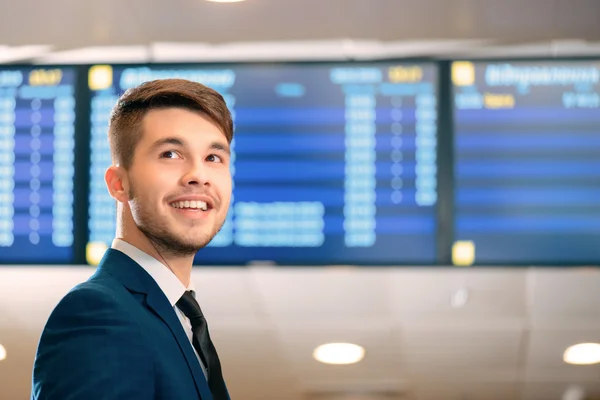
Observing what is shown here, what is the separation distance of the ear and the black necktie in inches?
5.3

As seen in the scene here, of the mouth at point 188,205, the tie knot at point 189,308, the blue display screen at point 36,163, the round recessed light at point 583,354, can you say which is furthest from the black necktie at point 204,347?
the round recessed light at point 583,354

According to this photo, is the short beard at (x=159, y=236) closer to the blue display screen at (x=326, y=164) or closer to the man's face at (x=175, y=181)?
the man's face at (x=175, y=181)

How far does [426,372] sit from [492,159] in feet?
1.94

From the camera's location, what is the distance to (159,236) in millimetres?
1008

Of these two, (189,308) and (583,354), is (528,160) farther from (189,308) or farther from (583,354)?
(189,308)

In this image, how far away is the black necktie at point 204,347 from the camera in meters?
1.02

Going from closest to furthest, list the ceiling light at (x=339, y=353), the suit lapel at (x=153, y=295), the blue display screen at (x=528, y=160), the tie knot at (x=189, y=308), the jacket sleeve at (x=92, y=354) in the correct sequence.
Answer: the jacket sleeve at (x=92, y=354) → the suit lapel at (x=153, y=295) → the tie knot at (x=189, y=308) → the blue display screen at (x=528, y=160) → the ceiling light at (x=339, y=353)

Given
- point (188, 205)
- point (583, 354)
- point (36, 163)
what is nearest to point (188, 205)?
point (188, 205)

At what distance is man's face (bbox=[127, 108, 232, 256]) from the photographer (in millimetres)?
986

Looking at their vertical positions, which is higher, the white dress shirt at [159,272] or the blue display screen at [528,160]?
the blue display screen at [528,160]

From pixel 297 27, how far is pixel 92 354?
1467 mm

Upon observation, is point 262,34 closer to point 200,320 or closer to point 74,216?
point 74,216

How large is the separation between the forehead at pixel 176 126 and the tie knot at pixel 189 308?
0.60 ft

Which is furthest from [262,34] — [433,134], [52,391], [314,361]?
[52,391]
